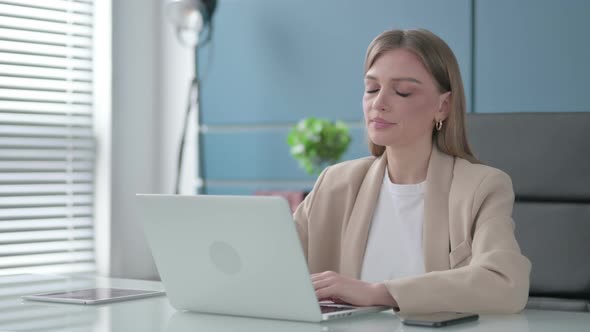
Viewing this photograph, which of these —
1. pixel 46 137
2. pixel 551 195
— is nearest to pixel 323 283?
pixel 551 195

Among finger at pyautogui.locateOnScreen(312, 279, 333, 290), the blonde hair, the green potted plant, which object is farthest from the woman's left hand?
the green potted plant

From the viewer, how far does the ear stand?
2.02 m

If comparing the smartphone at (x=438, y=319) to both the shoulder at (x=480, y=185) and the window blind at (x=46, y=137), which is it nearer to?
the shoulder at (x=480, y=185)

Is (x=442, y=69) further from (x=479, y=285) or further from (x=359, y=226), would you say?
(x=479, y=285)

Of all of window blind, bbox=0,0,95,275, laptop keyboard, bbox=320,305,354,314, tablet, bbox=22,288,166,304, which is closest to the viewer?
laptop keyboard, bbox=320,305,354,314

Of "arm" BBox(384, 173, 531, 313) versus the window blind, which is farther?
the window blind

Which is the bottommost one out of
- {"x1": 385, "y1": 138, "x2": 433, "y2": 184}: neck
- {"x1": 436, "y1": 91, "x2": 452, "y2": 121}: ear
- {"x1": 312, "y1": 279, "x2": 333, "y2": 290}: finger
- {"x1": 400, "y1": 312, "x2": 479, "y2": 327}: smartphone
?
{"x1": 400, "y1": 312, "x2": 479, "y2": 327}: smartphone

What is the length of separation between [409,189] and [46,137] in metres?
2.66

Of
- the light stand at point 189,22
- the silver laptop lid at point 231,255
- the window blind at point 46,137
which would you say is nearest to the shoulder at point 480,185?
the silver laptop lid at point 231,255

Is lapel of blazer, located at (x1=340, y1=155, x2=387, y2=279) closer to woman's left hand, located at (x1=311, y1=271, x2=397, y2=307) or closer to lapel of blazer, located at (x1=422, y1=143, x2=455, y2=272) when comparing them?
lapel of blazer, located at (x1=422, y1=143, x2=455, y2=272)

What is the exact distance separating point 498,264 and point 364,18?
8.24 ft

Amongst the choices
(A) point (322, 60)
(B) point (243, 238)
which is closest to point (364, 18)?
(A) point (322, 60)

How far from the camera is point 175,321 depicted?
1.50m

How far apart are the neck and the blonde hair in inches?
1.6
